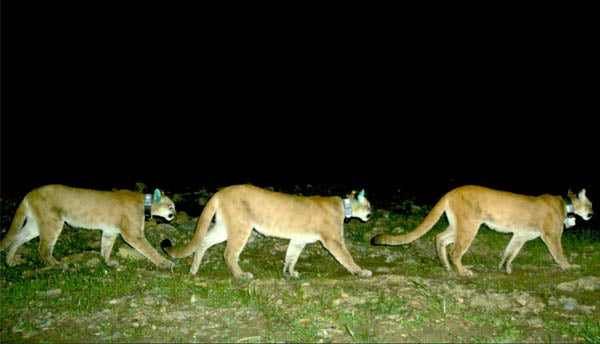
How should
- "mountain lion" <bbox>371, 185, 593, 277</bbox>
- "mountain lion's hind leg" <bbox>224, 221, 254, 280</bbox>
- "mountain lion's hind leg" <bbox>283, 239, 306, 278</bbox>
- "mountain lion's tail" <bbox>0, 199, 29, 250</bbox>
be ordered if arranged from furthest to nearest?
"mountain lion's tail" <bbox>0, 199, 29, 250</bbox>
"mountain lion" <bbox>371, 185, 593, 277</bbox>
"mountain lion's hind leg" <bbox>283, 239, 306, 278</bbox>
"mountain lion's hind leg" <bbox>224, 221, 254, 280</bbox>

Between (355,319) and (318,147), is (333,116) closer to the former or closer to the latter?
(318,147)

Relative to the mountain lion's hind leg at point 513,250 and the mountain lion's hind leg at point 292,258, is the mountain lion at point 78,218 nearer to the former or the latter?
the mountain lion's hind leg at point 292,258

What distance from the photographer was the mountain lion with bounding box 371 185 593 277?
27.5 ft

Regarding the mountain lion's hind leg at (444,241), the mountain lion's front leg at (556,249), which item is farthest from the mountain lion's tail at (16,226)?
the mountain lion's front leg at (556,249)

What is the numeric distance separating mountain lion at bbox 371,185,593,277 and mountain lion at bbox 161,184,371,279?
29.3 inches

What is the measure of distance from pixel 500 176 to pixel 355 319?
14749 millimetres

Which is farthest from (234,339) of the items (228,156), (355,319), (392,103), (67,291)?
(392,103)

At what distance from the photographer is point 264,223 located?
26.8 ft

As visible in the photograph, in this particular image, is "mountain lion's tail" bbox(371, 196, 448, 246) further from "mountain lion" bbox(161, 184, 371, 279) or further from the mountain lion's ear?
the mountain lion's ear

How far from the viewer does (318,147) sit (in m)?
28.5

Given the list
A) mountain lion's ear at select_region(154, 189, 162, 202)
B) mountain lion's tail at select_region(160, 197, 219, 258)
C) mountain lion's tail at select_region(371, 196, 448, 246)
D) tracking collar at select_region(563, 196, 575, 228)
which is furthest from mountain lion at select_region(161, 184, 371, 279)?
tracking collar at select_region(563, 196, 575, 228)

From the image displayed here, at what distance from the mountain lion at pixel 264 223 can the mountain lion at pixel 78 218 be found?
0.76 m

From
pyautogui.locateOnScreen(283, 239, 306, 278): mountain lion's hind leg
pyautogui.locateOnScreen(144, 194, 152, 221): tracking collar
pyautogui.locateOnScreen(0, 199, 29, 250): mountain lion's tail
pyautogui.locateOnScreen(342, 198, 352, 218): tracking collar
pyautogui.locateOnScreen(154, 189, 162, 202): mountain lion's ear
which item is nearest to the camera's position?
pyautogui.locateOnScreen(283, 239, 306, 278): mountain lion's hind leg

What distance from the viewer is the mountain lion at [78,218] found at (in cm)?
841
